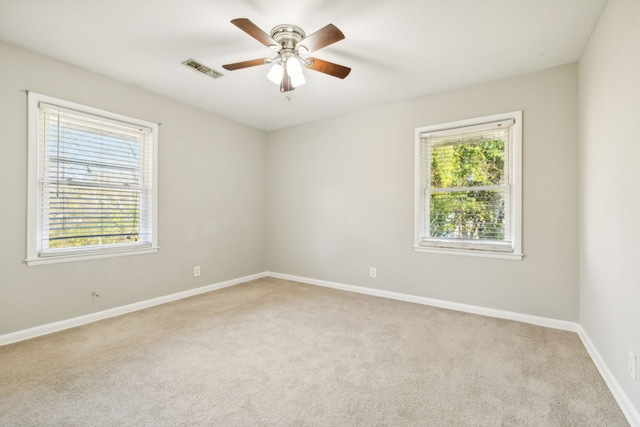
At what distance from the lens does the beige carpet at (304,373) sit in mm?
1646

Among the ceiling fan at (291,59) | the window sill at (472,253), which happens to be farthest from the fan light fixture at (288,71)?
the window sill at (472,253)

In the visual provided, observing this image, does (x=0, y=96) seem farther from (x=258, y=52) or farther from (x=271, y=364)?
(x=271, y=364)

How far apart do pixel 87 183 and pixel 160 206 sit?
78cm

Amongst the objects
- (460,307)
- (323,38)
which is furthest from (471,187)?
(323,38)

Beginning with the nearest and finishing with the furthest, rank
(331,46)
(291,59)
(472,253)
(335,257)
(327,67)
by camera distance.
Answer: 1. (291,59)
2. (327,67)
3. (331,46)
4. (472,253)
5. (335,257)

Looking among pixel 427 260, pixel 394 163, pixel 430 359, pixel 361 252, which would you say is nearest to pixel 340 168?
pixel 394 163

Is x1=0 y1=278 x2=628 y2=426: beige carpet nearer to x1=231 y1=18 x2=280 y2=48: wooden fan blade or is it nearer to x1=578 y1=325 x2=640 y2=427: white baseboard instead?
x1=578 y1=325 x2=640 y2=427: white baseboard

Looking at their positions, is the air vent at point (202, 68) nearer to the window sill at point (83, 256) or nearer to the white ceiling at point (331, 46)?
the white ceiling at point (331, 46)

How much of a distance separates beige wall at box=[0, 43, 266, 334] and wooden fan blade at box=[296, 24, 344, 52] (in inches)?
91.7

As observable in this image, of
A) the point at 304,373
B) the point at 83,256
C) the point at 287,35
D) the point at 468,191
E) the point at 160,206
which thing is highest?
the point at 287,35

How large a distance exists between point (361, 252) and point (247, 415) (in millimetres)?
2710

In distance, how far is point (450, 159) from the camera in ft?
11.5

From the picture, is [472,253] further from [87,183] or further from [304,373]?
[87,183]

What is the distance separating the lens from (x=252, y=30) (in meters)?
1.93
